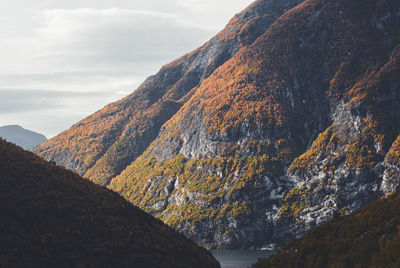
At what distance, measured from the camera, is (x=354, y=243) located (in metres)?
111

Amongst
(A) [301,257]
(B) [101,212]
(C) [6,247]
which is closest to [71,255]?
(C) [6,247]

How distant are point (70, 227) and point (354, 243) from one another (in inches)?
2768

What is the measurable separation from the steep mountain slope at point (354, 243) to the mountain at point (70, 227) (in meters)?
28.7

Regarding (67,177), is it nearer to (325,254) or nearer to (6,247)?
(6,247)

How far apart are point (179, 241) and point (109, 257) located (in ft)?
95.7

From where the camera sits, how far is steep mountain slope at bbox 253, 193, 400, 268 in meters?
97.3

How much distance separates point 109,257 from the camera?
116 m

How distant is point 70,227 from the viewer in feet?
390

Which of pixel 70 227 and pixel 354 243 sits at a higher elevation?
pixel 70 227

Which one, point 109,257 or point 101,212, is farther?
point 101,212

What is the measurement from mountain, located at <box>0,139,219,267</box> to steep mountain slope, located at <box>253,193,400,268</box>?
28708mm

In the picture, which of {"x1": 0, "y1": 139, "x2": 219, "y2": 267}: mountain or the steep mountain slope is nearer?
the steep mountain slope

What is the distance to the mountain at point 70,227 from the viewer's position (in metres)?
107

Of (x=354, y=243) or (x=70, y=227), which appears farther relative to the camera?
(x=70, y=227)
